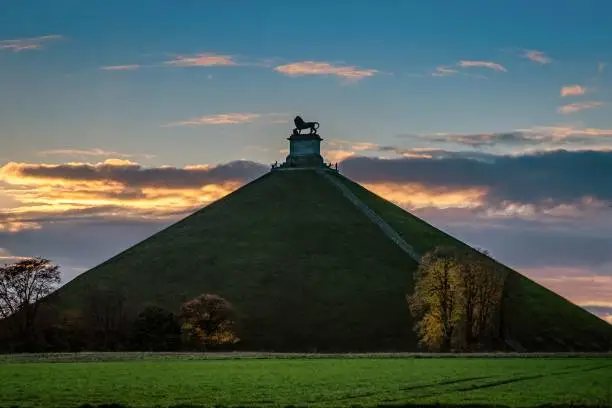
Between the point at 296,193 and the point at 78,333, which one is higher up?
the point at 296,193

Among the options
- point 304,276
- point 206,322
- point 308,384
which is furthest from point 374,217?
point 308,384

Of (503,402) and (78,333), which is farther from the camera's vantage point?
(78,333)

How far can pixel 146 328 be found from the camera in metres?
131

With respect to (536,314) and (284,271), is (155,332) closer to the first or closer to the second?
(284,271)

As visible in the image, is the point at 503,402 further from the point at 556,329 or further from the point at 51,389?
the point at 556,329

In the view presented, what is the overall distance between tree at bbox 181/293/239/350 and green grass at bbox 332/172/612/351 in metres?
39.1

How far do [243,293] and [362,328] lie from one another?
21.0 metres

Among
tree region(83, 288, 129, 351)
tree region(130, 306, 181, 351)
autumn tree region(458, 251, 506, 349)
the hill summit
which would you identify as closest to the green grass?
the hill summit

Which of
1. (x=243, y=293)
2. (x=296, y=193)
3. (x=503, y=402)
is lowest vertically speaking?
(x=503, y=402)

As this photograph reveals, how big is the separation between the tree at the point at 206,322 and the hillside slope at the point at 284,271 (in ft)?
21.3

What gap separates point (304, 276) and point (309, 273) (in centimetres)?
124

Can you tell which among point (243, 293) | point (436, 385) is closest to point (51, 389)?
point (436, 385)

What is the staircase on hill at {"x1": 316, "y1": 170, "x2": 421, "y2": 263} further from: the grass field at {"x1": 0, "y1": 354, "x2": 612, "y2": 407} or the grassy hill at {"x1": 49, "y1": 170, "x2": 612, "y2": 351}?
the grass field at {"x1": 0, "y1": 354, "x2": 612, "y2": 407}

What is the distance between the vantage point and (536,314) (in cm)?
15212
